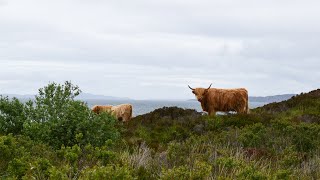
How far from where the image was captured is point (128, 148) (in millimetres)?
10594

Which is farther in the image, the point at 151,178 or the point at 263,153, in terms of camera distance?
the point at 263,153

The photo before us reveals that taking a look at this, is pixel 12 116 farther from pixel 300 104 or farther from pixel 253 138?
pixel 300 104

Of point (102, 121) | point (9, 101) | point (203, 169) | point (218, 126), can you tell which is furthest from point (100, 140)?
point (218, 126)

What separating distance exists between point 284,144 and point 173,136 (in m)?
5.10

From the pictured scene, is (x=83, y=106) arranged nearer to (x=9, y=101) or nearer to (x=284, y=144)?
(x=9, y=101)

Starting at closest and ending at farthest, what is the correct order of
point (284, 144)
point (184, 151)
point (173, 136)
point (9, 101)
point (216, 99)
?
point (184, 151), point (9, 101), point (284, 144), point (173, 136), point (216, 99)

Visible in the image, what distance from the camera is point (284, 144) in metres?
12.7

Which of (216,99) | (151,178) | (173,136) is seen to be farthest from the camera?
(216,99)

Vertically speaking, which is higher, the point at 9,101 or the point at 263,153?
the point at 9,101

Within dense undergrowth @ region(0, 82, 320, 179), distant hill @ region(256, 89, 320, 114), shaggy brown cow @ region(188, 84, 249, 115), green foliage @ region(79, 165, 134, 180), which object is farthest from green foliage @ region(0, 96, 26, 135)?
distant hill @ region(256, 89, 320, 114)

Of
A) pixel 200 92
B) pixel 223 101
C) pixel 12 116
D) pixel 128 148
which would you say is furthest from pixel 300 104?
pixel 12 116

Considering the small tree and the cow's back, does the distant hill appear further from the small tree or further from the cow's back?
the small tree

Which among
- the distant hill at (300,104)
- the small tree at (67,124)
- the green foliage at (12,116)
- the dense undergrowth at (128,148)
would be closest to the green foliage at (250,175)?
the dense undergrowth at (128,148)

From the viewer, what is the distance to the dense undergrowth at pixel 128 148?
5824 mm
